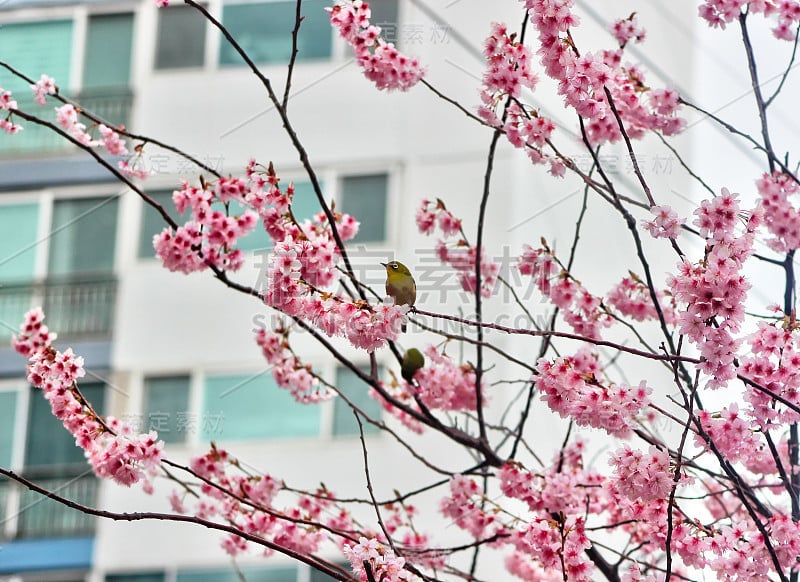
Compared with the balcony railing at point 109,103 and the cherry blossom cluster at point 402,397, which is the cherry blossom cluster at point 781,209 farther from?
the balcony railing at point 109,103

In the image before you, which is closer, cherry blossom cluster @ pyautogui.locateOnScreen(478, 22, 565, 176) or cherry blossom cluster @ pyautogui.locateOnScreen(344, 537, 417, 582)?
cherry blossom cluster @ pyautogui.locateOnScreen(344, 537, 417, 582)

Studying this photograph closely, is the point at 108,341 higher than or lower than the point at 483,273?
higher

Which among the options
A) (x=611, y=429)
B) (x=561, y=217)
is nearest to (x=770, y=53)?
(x=561, y=217)

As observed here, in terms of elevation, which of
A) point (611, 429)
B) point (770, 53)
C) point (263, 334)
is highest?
point (770, 53)

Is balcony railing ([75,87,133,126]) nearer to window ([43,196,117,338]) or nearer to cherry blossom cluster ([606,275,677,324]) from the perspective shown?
window ([43,196,117,338])

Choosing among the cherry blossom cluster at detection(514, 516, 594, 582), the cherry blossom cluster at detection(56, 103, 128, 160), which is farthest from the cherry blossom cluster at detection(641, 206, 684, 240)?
the cherry blossom cluster at detection(56, 103, 128, 160)

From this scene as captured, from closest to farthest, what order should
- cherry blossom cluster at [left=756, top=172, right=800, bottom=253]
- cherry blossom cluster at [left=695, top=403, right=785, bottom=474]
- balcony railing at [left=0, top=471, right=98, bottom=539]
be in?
cherry blossom cluster at [left=695, top=403, right=785, bottom=474]
cherry blossom cluster at [left=756, top=172, right=800, bottom=253]
balcony railing at [left=0, top=471, right=98, bottom=539]

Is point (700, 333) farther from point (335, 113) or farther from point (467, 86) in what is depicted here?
point (335, 113)

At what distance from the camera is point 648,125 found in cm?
163

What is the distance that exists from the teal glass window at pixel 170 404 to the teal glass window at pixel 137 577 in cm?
43

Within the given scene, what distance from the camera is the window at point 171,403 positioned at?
10.5 feet

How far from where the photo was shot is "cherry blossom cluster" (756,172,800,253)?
53.8 inches

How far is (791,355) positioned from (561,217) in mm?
1926

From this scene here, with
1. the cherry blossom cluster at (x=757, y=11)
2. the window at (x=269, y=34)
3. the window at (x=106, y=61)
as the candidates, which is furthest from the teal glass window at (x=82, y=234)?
the cherry blossom cluster at (x=757, y=11)
